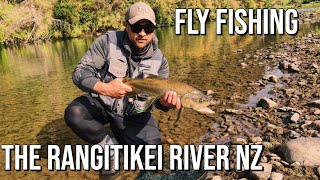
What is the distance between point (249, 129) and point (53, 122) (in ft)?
17.6

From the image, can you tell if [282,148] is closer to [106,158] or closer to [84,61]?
[106,158]

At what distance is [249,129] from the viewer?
8.12m

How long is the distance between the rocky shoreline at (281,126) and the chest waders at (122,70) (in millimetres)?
1828

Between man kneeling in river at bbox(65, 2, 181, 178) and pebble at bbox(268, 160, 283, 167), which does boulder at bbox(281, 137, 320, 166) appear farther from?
man kneeling in river at bbox(65, 2, 181, 178)

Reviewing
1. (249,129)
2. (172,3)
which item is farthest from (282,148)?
(172,3)

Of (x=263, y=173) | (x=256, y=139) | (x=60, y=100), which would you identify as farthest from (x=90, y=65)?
(x=60, y=100)

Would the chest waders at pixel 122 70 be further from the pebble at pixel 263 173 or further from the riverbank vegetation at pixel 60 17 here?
the riverbank vegetation at pixel 60 17

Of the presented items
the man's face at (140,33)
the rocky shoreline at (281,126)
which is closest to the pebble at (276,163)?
the rocky shoreline at (281,126)

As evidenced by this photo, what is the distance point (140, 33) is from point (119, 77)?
88cm

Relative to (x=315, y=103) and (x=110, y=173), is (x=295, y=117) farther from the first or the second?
(x=110, y=173)

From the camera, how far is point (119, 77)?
233 inches

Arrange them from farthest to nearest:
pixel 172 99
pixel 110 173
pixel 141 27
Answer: pixel 110 173, pixel 141 27, pixel 172 99

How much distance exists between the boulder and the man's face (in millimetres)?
3167

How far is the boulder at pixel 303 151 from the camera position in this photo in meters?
5.67
